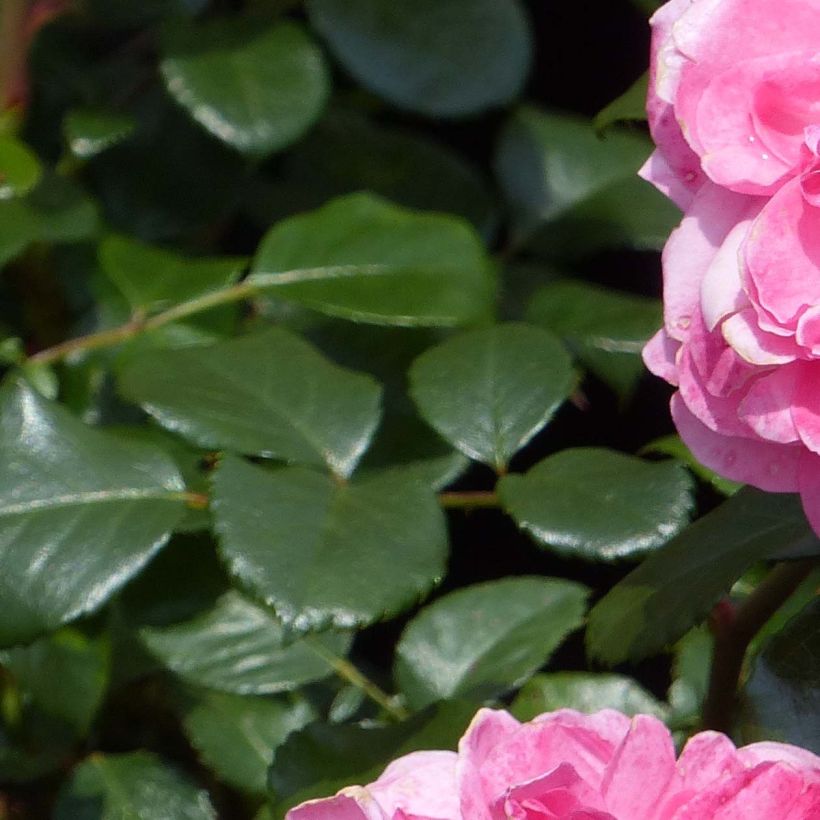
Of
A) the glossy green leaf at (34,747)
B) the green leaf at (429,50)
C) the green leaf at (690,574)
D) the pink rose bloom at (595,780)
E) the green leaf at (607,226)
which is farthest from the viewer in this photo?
the green leaf at (607,226)

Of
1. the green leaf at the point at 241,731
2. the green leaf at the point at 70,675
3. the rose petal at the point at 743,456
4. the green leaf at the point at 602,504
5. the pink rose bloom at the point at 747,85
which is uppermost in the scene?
the pink rose bloom at the point at 747,85

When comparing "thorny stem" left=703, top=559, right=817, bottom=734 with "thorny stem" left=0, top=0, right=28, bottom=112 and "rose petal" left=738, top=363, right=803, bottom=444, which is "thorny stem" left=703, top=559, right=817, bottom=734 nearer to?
"rose petal" left=738, top=363, right=803, bottom=444

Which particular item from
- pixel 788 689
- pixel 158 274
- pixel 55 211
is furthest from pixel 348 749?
pixel 55 211

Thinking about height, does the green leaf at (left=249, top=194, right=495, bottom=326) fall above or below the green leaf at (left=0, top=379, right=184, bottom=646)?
below

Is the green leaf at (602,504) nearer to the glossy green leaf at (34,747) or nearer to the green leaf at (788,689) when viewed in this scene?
the green leaf at (788,689)

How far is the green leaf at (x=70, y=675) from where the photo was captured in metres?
0.81

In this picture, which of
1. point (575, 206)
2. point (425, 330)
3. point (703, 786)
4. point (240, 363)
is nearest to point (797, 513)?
point (703, 786)

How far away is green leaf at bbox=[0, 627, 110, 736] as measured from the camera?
31.7 inches

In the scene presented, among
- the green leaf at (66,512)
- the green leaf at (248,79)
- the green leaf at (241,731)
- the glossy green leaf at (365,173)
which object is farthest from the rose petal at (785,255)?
the glossy green leaf at (365,173)

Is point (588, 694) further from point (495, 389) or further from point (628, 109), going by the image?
point (628, 109)

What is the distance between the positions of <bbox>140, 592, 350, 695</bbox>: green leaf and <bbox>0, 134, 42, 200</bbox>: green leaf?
32 centimetres

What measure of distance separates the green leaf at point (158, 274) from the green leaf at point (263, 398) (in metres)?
0.16

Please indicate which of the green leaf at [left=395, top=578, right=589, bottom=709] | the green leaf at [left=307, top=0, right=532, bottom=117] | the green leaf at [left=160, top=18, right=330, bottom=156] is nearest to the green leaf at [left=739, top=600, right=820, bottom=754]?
the green leaf at [left=395, top=578, right=589, bottom=709]

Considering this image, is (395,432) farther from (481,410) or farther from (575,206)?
(575,206)
